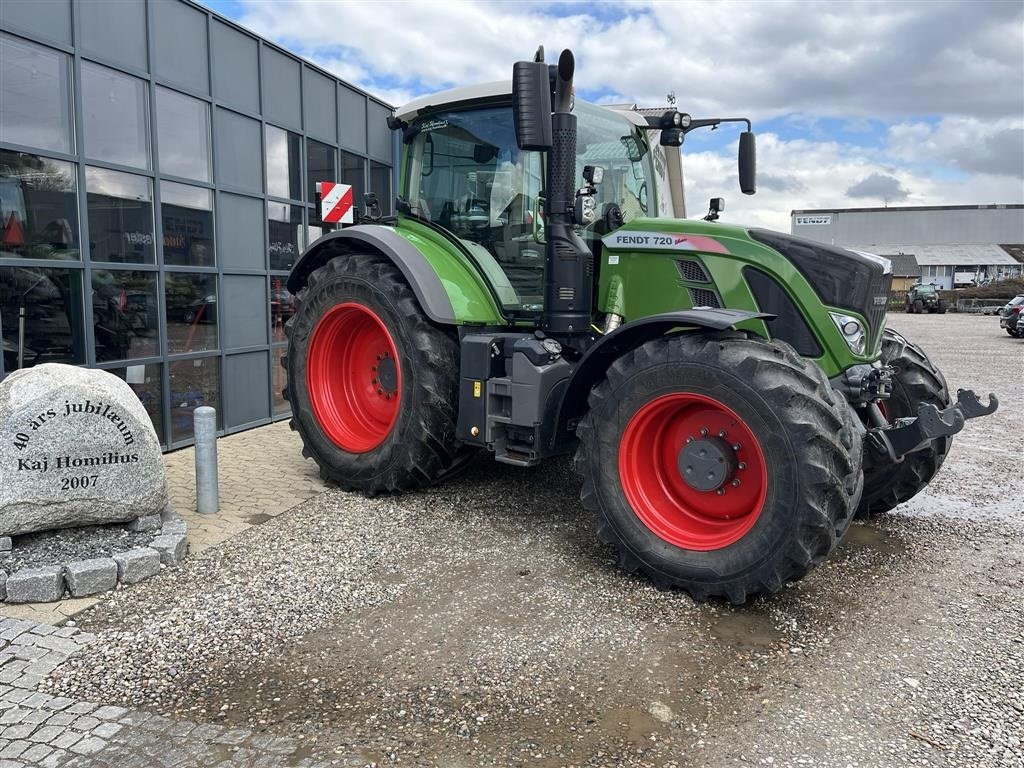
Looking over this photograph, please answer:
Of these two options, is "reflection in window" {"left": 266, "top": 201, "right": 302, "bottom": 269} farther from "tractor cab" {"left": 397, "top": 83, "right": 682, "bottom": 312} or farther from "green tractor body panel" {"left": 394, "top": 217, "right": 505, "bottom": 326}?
"green tractor body panel" {"left": 394, "top": 217, "right": 505, "bottom": 326}

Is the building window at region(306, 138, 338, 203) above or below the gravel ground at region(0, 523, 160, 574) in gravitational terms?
above

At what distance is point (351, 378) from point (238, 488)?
121 cm

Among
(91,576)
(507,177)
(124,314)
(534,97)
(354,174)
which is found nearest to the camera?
(91,576)

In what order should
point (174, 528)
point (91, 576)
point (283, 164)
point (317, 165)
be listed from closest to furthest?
1. point (91, 576)
2. point (174, 528)
3. point (283, 164)
4. point (317, 165)

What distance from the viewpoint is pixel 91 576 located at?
4.09 m

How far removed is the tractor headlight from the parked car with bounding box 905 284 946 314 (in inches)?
1593

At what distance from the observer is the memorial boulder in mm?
4180

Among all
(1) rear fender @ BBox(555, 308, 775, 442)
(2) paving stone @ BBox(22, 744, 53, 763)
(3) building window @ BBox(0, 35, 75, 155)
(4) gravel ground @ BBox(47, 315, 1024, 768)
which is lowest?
(2) paving stone @ BBox(22, 744, 53, 763)

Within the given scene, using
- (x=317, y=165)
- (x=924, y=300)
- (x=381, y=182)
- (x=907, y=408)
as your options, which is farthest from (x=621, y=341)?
(x=924, y=300)

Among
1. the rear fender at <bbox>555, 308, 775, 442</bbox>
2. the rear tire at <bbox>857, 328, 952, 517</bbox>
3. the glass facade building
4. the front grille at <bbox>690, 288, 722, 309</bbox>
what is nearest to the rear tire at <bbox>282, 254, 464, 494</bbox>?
the rear fender at <bbox>555, 308, 775, 442</bbox>

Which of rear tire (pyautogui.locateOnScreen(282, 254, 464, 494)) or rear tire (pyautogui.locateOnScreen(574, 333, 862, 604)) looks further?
rear tire (pyautogui.locateOnScreen(282, 254, 464, 494))

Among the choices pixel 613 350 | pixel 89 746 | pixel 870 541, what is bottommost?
pixel 89 746

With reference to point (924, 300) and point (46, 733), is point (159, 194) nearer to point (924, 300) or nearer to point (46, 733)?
point (46, 733)

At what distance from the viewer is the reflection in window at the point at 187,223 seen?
711 cm
